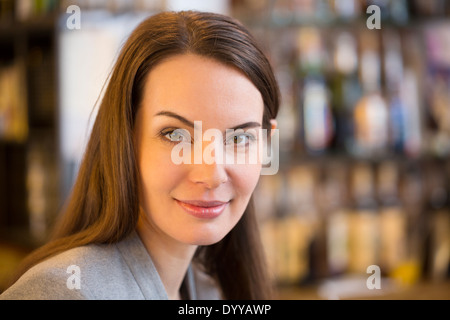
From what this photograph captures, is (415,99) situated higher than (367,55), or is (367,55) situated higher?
(367,55)

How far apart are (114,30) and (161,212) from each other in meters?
1.52

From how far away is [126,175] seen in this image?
84cm

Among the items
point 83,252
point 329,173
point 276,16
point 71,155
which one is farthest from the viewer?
point 329,173

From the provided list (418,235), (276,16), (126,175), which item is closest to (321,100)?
(276,16)

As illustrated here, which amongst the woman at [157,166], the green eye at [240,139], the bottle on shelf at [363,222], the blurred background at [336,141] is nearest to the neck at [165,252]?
the woman at [157,166]

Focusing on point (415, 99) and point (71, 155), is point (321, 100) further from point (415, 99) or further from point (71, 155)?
point (71, 155)

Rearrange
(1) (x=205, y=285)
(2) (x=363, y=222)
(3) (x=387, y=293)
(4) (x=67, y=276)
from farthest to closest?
(2) (x=363, y=222), (3) (x=387, y=293), (1) (x=205, y=285), (4) (x=67, y=276)

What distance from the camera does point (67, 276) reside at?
2.45 ft

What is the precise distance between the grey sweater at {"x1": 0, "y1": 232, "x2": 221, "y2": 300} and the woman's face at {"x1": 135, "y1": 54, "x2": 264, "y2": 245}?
8cm

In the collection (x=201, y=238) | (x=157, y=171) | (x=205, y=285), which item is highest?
(x=157, y=171)

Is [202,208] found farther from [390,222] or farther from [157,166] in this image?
[390,222]

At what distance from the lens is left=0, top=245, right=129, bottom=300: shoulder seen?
72 centimetres

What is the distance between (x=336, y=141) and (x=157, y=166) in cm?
177

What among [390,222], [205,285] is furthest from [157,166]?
[390,222]
